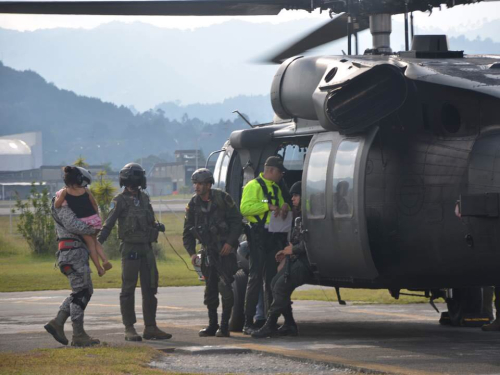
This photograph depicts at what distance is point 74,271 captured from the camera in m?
11.8

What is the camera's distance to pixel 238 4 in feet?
39.8

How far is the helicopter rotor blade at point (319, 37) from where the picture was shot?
13.6 meters

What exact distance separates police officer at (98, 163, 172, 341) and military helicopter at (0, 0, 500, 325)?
6.62 ft

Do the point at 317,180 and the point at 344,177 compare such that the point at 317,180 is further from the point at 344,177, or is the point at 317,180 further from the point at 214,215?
the point at 214,215

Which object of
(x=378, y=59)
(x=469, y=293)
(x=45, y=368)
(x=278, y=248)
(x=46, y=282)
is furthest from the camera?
(x=46, y=282)

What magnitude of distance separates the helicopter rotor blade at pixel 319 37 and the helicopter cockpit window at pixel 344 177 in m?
2.78

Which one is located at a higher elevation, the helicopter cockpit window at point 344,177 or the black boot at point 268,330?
the helicopter cockpit window at point 344,177

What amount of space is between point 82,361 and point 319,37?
597 cm

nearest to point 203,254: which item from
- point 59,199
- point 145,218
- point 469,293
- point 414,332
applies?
point 145,218

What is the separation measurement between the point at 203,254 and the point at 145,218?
0.84 meters

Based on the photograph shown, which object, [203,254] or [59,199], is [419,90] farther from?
[59,199]

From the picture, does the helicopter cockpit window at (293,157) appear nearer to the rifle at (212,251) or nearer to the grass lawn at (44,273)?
the rifle at (212,251)

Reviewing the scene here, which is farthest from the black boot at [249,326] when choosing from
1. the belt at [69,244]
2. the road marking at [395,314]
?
the road marking at [395,314]

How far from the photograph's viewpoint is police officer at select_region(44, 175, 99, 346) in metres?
11.7
